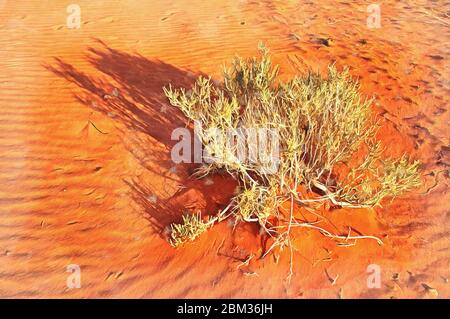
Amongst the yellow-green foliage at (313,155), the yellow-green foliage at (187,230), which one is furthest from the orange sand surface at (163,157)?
the yellow-green foliage at (313,155)

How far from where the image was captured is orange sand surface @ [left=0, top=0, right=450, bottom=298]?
3207 millimetres

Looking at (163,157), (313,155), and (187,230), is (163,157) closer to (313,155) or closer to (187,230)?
(187,230)

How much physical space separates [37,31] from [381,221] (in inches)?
241

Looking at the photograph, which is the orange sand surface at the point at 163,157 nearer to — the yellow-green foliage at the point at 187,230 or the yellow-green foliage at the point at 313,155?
the yellow-green foliage at the point at 187,230

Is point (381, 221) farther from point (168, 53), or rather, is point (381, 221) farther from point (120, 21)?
point (120, 21)

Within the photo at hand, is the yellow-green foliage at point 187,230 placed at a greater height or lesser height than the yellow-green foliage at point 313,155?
lesser

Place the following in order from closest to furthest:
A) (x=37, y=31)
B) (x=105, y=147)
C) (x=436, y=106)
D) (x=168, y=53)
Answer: (x=105, y=147), (x=436, y=106), (x=168, y=53), (x=37, y=31)

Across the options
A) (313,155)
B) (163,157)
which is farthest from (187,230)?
(313,155)

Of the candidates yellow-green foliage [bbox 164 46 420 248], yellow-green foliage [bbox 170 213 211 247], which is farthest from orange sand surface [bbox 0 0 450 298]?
yellow-green foliage [bbox 164 46 420 248]

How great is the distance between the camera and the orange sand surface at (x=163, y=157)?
10.5 feet

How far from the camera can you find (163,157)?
413cm
